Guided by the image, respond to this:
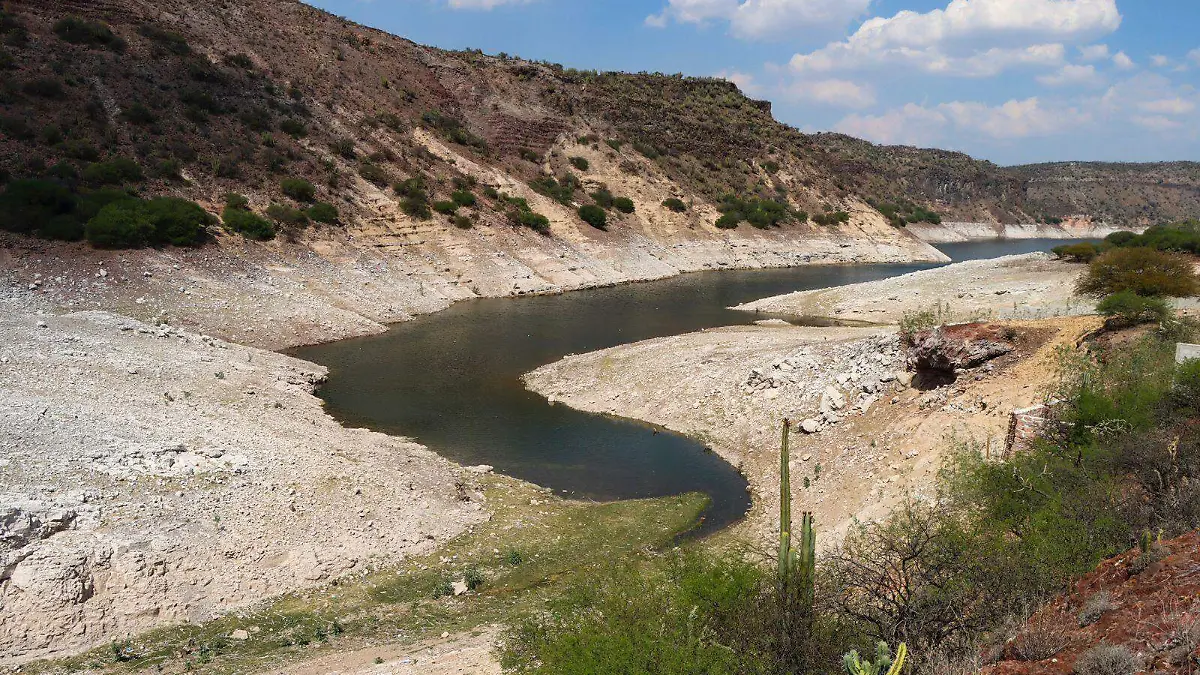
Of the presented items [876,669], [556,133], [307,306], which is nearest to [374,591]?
[876,669]

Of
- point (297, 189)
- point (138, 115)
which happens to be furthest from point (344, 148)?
point (138, 115)

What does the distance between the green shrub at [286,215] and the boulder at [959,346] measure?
35.0 meters

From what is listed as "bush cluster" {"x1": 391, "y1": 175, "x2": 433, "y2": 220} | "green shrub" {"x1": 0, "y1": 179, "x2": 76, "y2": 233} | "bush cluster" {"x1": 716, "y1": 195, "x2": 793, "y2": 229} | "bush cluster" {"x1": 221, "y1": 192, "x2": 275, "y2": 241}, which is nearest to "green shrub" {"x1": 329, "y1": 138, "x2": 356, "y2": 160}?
"bush cluster" {"x1": 391, "y1": 175, "x2": 433, "y2": 220}

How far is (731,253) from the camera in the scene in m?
65.5

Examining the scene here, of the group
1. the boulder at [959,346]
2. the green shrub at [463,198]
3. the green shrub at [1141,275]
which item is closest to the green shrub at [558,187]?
the green shrub at [463,198]

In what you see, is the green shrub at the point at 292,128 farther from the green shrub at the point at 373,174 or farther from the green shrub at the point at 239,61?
the green shrub at the point at 239,61

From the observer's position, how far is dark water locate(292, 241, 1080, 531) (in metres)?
18.5

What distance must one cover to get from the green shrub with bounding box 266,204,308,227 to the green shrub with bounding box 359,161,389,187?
813 cm

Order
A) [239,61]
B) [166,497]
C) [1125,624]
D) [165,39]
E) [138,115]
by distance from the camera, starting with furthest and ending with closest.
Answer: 1. [239,61]
2. [165,39]
3. [138,115]
4. [166,497]
5. [1125,624]

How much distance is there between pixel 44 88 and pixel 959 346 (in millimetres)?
46974

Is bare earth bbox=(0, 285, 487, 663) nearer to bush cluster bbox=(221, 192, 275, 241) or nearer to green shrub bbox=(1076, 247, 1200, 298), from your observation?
bush cluster bbox=(221, 192, 275, 241)

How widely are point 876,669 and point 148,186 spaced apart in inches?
1699

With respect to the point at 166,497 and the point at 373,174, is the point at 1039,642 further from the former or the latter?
the point at 373,174

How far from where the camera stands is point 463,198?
2035 inches
